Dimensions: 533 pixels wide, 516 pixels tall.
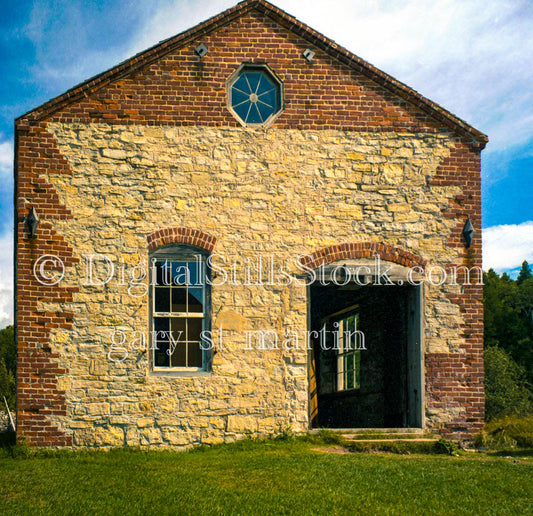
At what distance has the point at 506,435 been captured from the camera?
957 cm

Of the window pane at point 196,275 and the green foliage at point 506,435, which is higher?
the window pane at point 196,275

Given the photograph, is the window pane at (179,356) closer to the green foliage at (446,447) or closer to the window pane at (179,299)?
the window pane at (179,299)

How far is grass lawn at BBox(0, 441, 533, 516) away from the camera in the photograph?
5613 mm

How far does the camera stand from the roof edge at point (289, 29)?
9219 mm

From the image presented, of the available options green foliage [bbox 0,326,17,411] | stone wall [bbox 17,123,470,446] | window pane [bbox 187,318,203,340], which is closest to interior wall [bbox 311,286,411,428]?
stone wall [bbox 17,123,470,446]

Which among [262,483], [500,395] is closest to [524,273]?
[500,395]

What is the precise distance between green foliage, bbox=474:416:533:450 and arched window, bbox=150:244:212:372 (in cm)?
481

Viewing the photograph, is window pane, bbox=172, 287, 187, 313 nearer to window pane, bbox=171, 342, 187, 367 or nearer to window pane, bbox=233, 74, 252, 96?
window pane, bbox=171, 342, 187, 367

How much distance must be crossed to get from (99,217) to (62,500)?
455 centimetres

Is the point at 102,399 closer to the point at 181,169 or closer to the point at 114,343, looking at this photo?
the point at 114,343

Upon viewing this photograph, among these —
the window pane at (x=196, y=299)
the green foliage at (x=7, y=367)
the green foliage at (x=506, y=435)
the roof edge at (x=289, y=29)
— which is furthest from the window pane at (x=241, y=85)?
the green foliage at (x=7, y=367)

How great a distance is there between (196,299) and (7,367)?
36.8 metres

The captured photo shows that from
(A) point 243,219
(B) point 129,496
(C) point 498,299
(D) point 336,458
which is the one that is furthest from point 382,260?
(C) point 498,299

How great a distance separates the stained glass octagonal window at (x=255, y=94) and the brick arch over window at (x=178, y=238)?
7.11 ft
